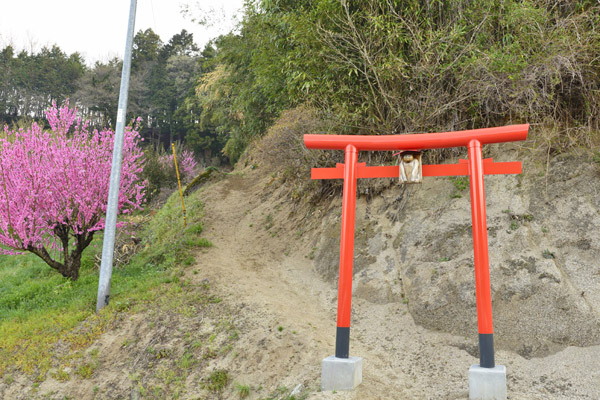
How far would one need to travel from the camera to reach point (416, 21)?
25.5 ft

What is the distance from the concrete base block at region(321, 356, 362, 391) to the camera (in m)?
4.29

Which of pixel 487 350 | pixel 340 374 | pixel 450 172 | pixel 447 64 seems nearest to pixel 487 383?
pixel 487 350

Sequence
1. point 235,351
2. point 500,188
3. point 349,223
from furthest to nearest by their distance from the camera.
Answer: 1. point 500,188
2. point 235,351
3. point 349,223

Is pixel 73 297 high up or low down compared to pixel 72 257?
down

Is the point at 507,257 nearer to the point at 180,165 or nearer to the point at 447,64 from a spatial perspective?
the point at 447,64

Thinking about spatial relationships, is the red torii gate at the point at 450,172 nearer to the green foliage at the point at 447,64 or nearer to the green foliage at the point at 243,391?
the green foliage at the point at 243,391

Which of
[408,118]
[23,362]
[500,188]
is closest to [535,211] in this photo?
[500,188]

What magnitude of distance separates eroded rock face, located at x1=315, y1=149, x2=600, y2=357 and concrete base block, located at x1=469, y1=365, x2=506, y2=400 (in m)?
1.54

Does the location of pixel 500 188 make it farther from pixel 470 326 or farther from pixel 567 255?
pixel 470 326

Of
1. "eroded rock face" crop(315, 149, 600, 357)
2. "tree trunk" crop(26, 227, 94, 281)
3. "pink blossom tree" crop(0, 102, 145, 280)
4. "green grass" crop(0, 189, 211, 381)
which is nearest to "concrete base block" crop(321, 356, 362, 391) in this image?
"eroded rock face" crop(315, 149, 600, 357)

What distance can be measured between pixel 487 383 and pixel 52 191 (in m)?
8.23

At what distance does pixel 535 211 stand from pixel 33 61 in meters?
36.6

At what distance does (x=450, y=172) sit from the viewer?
15.4 feet

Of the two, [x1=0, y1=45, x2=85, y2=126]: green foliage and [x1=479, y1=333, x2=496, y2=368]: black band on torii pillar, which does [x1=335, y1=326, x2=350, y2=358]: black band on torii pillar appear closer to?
[x1=479, y1=333, x2=496, y2=368]: black band on torii pillar
